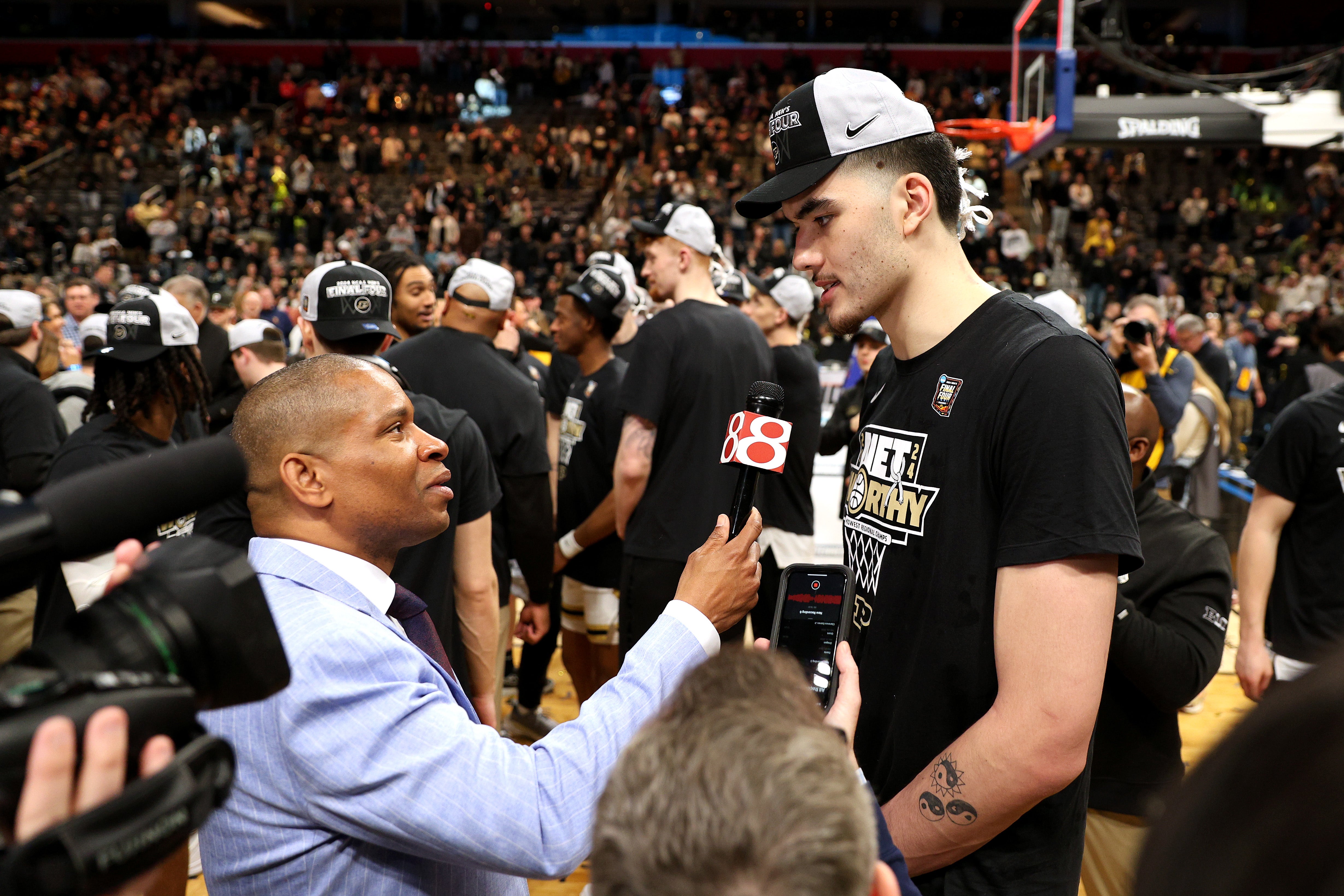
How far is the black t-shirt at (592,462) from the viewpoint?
4.38 metres

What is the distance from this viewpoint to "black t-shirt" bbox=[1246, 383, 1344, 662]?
3.13 metres

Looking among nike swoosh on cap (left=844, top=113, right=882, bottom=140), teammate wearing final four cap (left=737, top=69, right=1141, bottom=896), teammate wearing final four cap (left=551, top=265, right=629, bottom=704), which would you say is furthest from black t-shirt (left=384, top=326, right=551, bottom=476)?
nike swoosh on cap (left=844, top=113, right=882, bottom=140)

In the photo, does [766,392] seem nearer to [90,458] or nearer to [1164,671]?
[1164,671]

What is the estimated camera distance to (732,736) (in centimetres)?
73

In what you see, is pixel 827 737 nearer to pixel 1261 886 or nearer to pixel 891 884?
pixel 891 884

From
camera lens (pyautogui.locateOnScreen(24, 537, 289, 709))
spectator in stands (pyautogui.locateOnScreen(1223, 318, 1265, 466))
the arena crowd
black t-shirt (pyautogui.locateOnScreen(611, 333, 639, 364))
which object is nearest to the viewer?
camera lens (pyautogui.locateOnScreen(24, 537, 289, 709))

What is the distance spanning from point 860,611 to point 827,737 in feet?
3.00

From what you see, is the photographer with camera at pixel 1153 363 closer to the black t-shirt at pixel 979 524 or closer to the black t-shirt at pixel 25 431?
the black t-shirt at pixel 979 524

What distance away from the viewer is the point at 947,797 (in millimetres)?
1427

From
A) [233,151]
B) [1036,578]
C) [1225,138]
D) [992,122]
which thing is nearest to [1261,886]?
[1036,578]

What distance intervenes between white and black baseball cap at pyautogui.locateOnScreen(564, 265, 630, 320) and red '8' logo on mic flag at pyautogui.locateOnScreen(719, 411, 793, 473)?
9.42ft

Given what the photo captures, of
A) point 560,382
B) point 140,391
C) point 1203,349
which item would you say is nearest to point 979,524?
point 140,391

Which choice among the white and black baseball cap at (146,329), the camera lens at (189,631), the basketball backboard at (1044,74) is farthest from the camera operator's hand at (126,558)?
the basketball backboard at (1044,74)

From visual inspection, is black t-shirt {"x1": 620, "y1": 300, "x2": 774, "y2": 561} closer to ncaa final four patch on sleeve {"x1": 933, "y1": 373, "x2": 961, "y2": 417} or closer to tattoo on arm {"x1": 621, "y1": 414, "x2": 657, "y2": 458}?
tattoo on arm {"x1": 621, "y1": 414, "x2": 657, "y2": 458}
